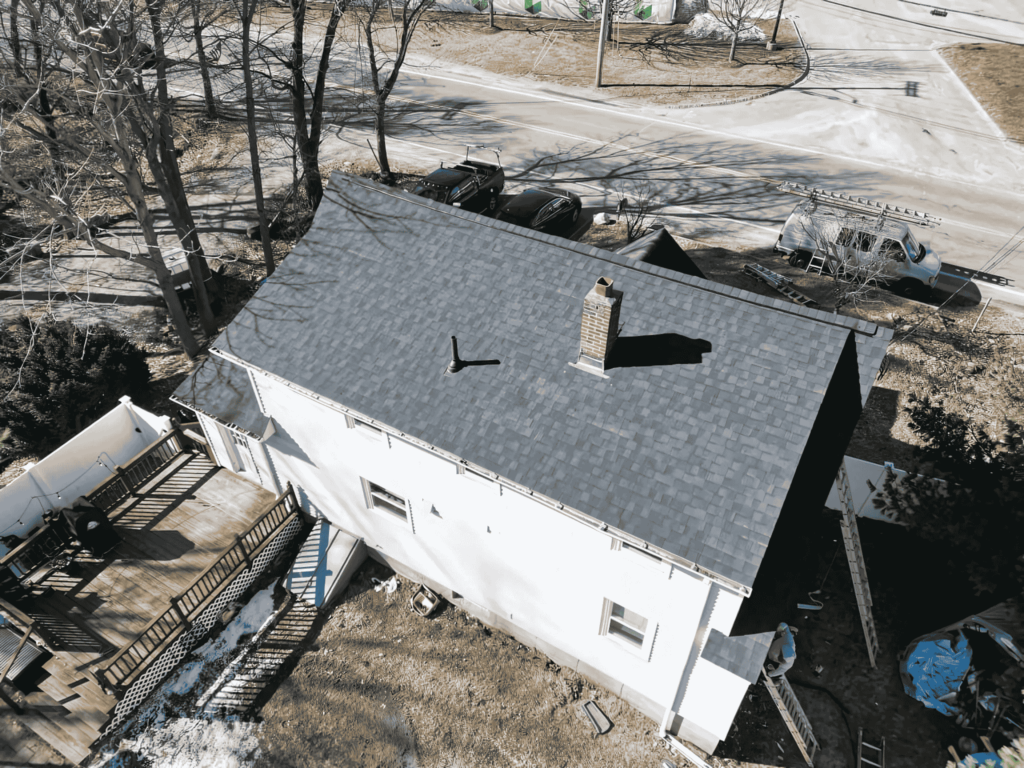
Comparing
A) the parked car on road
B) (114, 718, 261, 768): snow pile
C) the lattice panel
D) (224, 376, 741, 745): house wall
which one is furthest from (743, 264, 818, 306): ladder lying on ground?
(114, 718, 261, 768): snow pile

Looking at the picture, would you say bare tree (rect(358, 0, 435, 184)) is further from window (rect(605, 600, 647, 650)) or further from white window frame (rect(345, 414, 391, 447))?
window (rect(605, 600, 647, 650))

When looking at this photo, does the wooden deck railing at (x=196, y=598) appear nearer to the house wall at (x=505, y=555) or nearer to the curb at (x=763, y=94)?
the house wall at (x=505, y=555)

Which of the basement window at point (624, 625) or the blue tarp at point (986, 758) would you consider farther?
the basement window at point (624, 625)

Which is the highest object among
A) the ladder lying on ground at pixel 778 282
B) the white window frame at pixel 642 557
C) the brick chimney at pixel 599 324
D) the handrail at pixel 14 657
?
the brick chimney at pixel 599 324

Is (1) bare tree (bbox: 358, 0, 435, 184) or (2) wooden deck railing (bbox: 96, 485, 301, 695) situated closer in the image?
(2) wooden deck railing (bbox: 96, 485, 301, 695)

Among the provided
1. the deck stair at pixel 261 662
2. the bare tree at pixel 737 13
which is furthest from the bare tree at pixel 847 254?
the bare tree at pixel 737 13

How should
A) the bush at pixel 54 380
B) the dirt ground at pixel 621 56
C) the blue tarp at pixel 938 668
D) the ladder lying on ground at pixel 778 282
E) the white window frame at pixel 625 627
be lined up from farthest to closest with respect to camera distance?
the dirt ground at pixel 621 56
the ladder lying on ground at pixel 778 282
the bush at pixel 54 380
the blue tarp at pixel 938 668
the white window frame at pixel 625 627

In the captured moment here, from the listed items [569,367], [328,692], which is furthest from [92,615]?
[569,367]

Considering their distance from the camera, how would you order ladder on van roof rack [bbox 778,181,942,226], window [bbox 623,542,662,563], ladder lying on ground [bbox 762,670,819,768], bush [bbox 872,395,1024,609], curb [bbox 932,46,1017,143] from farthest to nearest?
curb [bbox 932,46,1017,143] < ladder on van roof rack [bbox 778,181,942,226] < bush [bbox 872,395,1024,609] < ladder lying on ground [bbox 762,670,819,768] < window [bbox 623,542,662,563]
